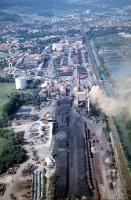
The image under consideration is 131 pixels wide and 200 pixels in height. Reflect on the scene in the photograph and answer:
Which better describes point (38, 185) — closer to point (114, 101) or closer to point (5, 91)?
point (114, 101)

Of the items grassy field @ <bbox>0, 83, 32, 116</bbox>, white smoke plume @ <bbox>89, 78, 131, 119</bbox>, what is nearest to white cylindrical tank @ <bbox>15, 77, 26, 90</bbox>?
grassy field @ <bbox>0, 83, 32, 116</bbox>

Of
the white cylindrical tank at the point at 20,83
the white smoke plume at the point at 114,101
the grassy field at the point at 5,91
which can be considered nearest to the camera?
the white smoke plume at the point at 114,101

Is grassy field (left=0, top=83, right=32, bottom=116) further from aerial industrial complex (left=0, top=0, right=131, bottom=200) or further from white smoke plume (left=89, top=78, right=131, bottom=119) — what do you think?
white smoke plume (left=89, top=78, right=131, bottom=119)

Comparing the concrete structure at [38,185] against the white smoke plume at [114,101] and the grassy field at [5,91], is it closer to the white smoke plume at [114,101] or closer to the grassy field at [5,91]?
the white smoke plume at [114,101]

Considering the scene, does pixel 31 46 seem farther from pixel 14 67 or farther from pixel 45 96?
pixel 45 96

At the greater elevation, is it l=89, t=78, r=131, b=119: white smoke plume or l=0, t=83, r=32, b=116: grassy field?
l=89, t=78, r=131, b=119: white smoke plume

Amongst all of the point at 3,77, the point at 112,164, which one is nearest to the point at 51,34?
the point at 3,77

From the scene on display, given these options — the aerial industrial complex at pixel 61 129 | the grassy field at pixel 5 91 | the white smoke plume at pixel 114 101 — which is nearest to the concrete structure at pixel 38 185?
the aerial industrial complex at pixel 61 129

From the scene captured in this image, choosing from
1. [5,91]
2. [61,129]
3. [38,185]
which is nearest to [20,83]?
[5,91]
